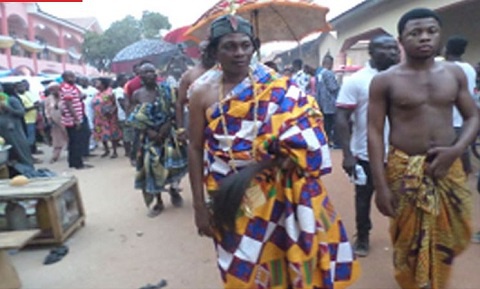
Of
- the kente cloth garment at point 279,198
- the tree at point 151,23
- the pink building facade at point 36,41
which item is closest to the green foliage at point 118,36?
the tree at point 151,23

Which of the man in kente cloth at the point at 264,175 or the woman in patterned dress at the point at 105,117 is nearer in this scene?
the man in kente cloth at the point at 264,175

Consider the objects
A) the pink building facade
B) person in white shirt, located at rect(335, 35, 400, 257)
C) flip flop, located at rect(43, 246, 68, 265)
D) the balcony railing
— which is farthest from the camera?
the pink building facade

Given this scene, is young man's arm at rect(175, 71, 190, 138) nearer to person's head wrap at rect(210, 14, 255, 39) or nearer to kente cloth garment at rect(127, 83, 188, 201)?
kente cloth garment at rect(127, 83, 188, 201)

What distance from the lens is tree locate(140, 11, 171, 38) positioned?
3020cm

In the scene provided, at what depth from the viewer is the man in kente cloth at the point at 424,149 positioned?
2250 millimetres

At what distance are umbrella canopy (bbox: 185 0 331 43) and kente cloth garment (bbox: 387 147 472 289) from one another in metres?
3.02

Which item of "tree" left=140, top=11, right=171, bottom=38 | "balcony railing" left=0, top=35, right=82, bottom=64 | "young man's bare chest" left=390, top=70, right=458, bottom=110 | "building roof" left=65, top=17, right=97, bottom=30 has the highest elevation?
"building roof" left=65, top=17, right=97, bottom=30

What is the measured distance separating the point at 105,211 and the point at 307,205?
12.1 ft

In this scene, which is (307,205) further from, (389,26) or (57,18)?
(57,18)

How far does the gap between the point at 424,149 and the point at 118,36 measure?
28.6 meters

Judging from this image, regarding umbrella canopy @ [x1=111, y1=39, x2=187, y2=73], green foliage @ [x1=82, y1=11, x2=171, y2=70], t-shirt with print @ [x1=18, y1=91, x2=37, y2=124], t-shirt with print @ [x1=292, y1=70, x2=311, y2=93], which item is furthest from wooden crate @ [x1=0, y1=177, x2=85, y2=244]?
green foliage @ [x1=82, y1=11, x2=171, y2=70]

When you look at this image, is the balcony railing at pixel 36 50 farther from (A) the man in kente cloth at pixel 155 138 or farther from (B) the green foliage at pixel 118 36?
(A) the man in kente cloth at pixel 155 138

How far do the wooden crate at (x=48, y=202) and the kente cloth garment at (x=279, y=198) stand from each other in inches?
92.6

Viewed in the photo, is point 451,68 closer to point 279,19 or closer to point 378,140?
point 378,140
